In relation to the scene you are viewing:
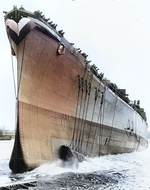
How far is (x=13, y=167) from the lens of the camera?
7.91 meters

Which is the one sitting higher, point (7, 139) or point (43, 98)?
point (43, 98)

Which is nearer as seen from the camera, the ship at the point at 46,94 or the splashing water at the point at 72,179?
the splashing water at the point at 72,179

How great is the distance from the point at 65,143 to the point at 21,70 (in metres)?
3.48

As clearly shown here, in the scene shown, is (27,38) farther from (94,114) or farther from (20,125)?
(94,114)

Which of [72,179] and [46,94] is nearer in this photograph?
[72,179]

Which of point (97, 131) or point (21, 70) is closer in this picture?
point (21, 70)

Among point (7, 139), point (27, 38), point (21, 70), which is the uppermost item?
point (27, 38)

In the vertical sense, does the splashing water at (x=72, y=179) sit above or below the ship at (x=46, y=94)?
below

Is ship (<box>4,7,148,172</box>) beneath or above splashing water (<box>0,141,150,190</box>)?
above

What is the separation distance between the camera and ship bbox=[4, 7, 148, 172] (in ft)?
26.0

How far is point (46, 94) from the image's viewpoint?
8.77 meters

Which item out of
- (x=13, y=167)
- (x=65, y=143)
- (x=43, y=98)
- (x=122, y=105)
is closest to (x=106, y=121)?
(x=122, y=105)

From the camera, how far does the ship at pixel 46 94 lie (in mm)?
7910

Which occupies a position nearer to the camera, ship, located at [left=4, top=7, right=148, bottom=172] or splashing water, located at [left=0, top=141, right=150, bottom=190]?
splashing water, located at [left=0, top=141, right=150, bottom=190]
